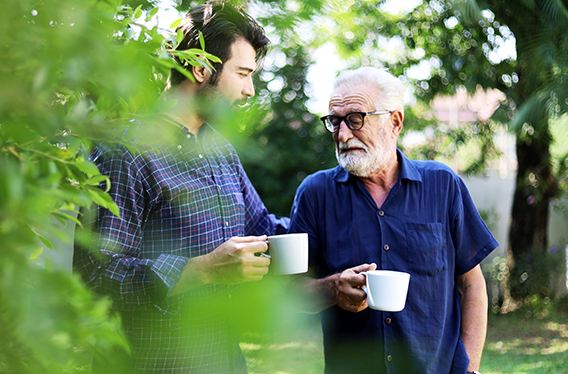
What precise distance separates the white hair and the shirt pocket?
0.53m

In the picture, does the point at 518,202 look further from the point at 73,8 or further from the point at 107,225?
the point at 73,8

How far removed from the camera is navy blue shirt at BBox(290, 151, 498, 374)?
176 cm

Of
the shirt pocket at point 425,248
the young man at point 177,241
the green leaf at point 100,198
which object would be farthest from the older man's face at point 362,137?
the green leaf at point 100,198

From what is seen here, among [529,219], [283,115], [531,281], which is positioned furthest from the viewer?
[529,219]

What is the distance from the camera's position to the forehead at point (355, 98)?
6.46ft

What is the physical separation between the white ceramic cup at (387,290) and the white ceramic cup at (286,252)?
0.79 feet

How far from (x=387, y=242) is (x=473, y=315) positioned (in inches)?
18.0

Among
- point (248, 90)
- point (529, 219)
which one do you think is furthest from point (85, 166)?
point (529, 219)

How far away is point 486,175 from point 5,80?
10.2 m

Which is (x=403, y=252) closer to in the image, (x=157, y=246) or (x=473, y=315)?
(x=473, y=315)

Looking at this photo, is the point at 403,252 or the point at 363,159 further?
the point at 363,159

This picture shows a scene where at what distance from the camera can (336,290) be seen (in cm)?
169

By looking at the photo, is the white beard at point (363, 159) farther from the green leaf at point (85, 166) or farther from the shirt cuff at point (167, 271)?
the green leaf at point (85, 166)

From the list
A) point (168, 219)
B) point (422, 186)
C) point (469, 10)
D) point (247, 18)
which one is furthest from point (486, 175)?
point (247, 18)
